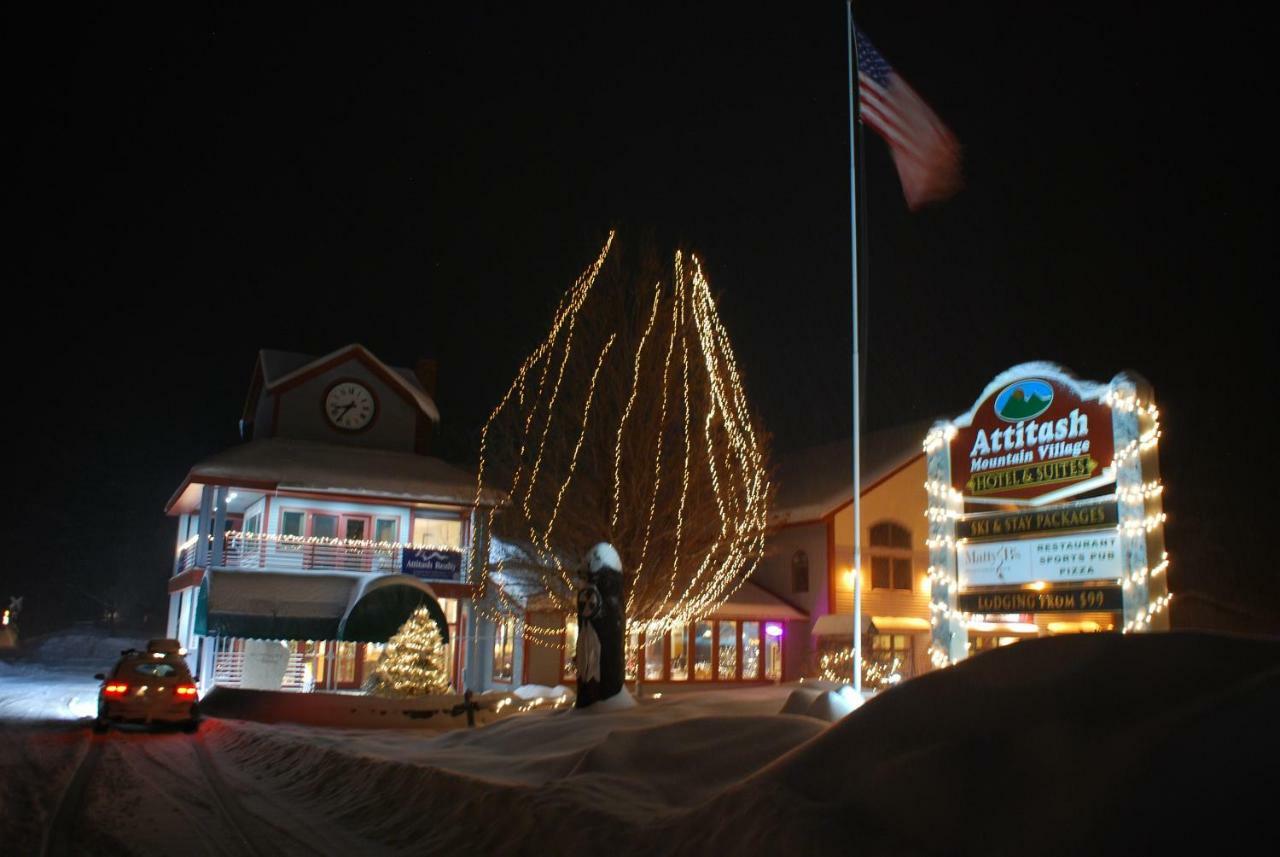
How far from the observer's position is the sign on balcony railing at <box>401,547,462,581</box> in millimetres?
33125

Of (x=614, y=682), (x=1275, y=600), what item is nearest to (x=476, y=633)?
(x=614, y=682)

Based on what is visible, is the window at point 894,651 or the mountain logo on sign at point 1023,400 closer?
the mountain logo on sign at point 1023,400

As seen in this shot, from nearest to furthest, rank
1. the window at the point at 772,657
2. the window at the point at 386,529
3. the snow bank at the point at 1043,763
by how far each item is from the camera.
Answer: the snow bank at the point at 1043,763, the window at the point at 386,529, the window at the point at 772,657

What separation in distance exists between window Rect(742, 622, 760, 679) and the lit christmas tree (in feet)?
52.9

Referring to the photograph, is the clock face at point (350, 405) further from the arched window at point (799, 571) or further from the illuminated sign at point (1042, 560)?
the illuminated sign at point (1042, 560)

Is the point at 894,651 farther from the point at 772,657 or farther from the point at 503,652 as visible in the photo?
the point at 503,652

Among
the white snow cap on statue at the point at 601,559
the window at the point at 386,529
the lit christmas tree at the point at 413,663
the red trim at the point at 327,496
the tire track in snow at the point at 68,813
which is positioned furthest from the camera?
the window at the point at 386,529

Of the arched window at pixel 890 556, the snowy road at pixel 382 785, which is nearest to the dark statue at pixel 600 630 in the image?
the snowy road at pixel 382 785

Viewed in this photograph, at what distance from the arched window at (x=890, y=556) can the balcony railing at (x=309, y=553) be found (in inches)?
548

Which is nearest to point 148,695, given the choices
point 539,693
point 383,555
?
point 539,693

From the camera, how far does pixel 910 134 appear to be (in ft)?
56.1

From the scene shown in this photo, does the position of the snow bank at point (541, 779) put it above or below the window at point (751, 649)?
below

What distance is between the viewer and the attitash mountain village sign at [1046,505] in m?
19.0

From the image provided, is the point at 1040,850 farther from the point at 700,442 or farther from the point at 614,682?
the point at 700,442
